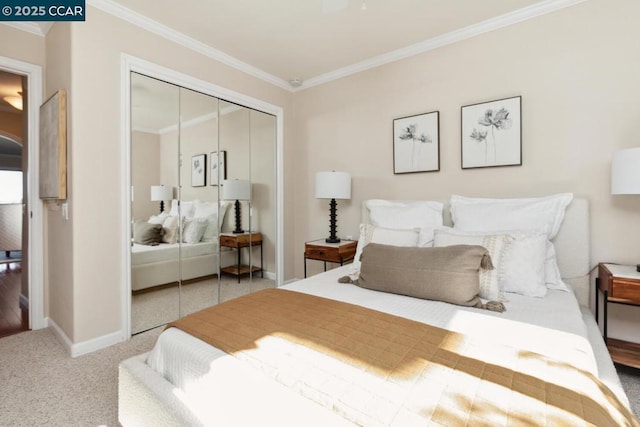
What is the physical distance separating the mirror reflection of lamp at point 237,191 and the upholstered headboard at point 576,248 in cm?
292

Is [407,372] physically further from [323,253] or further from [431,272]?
[323,253]

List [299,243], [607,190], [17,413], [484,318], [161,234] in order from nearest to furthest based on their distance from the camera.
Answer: [484,318] < [17,413] < [607,190] < [161,234] < [299,243]

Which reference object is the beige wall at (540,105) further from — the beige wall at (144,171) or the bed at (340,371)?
the beige wall at (144,171)

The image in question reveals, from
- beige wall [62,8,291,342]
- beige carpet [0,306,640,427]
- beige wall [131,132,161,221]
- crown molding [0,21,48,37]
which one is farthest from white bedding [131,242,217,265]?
crown molding [0,21,48,37]

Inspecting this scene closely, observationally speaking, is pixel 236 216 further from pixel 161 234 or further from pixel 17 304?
pixel 17 304

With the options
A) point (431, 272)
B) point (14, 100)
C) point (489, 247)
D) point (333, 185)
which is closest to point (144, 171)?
point (333, 185)

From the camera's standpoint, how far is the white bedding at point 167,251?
2.64m

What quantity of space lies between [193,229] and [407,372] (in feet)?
8.59

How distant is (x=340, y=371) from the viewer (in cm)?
98

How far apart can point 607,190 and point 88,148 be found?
3.78 metres

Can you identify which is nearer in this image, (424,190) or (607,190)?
(607,190)

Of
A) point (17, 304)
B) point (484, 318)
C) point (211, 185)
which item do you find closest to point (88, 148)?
point (211, 185)

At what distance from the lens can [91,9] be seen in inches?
90.0

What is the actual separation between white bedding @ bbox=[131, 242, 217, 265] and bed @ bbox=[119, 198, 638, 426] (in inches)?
56.5
